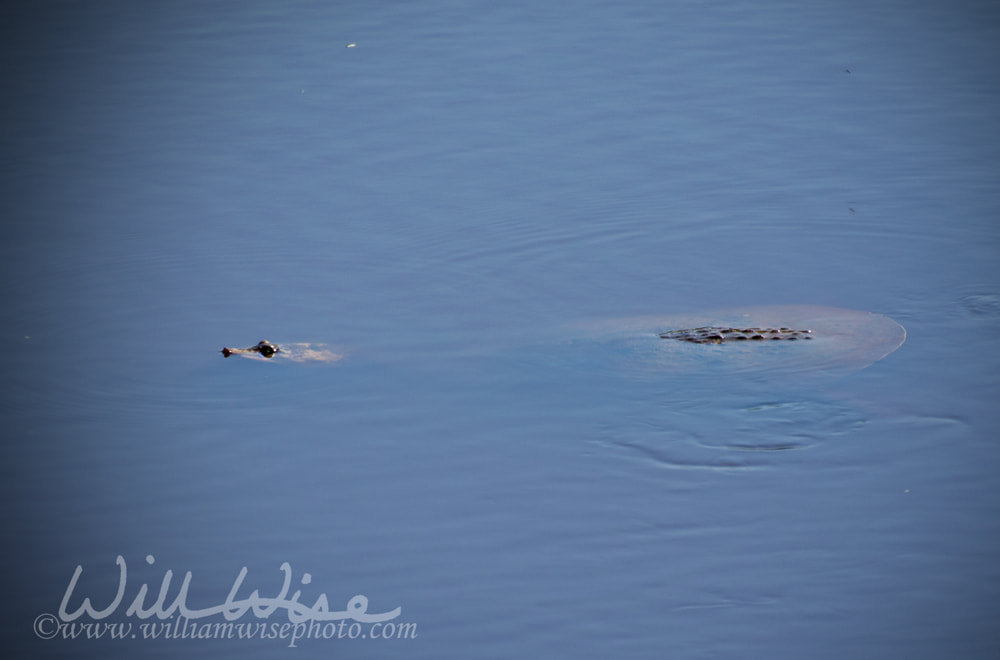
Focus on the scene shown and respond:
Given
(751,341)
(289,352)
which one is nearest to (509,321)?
(289,352)

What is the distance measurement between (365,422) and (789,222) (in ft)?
11.8

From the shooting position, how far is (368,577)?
4184mm

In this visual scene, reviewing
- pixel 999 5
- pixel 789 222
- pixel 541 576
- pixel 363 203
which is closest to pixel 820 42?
pixel 999 5

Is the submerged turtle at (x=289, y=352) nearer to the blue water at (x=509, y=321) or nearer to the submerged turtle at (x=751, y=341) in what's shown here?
the blue water at (x=509, y=321)

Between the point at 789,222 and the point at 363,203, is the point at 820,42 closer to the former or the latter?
the point at 789,222

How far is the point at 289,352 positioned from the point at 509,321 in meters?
1.29

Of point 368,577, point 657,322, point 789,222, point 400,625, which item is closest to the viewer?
point 400,625

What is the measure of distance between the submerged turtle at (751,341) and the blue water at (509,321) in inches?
2.9

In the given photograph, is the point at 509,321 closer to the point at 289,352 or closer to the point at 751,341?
the point at 289,352

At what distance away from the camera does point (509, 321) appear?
616 cm

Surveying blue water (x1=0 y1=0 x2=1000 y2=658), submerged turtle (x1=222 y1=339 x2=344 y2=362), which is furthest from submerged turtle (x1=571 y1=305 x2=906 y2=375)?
submerged turtle (x1=222 y1=339 x2=344 y2=362)

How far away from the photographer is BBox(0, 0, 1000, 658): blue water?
411 centimetres

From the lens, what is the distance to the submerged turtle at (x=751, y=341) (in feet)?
18.1

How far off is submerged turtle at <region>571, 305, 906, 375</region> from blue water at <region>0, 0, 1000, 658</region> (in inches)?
2.9
